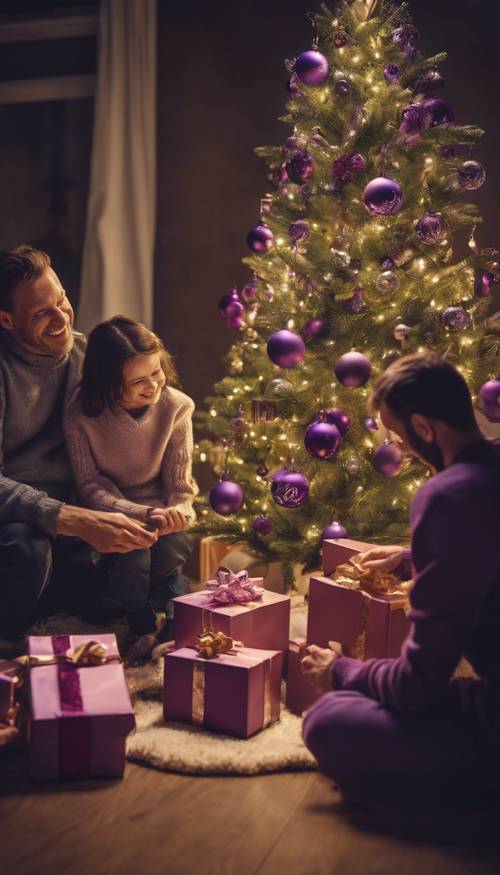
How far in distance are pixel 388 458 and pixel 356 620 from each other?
65 cm

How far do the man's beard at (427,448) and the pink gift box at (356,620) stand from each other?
1.54 ft

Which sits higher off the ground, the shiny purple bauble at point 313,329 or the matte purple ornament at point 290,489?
the shiny purple bauble at point 313,329

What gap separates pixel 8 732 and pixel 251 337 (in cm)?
173

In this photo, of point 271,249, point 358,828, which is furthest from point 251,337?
point 358,828

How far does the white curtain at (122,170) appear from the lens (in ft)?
13.9

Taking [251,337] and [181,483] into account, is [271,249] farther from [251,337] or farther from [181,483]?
[181,483]

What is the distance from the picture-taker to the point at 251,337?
332 cm

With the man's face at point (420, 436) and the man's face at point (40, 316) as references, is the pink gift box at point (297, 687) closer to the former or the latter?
the man's face at point (420, 436)

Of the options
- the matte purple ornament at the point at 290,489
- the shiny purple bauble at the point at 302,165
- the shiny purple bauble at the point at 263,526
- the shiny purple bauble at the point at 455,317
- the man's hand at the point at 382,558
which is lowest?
the shiny purple bauble at the point at 263,526

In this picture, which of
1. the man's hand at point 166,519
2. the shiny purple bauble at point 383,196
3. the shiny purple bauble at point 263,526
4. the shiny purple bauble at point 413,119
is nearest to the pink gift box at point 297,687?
the man's hand at point 166,519

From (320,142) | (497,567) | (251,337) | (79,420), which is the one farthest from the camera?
(251,337)

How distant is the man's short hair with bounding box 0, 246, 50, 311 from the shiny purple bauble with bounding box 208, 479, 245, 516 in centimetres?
87

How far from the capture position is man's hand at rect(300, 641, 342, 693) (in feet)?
6.55

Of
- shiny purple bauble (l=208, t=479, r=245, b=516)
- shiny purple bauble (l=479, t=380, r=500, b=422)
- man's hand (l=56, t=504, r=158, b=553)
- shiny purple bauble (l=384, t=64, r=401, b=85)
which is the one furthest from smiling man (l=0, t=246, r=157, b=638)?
shiny purple bauble (l=384, t=64, r=401, b=85)
